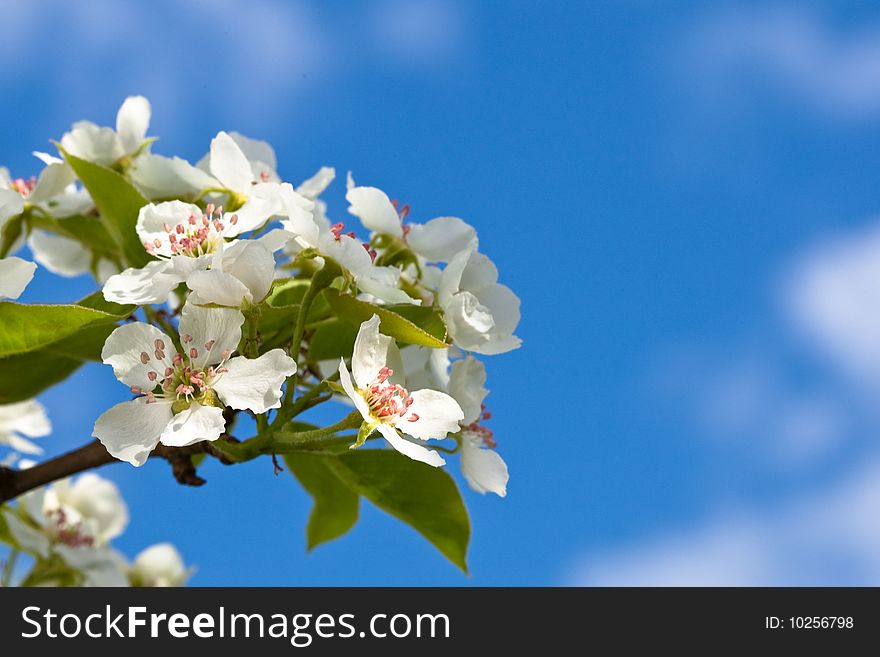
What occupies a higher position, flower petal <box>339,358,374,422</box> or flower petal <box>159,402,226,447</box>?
flower petal <box>339,358,374,422</box>

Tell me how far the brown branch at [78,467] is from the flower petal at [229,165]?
0.37 metres

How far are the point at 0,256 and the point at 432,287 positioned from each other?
0.71 metres

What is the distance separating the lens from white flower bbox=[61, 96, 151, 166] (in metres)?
1.69

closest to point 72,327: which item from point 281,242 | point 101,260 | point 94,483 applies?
point 281,242

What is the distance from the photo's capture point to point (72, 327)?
47.4 inches

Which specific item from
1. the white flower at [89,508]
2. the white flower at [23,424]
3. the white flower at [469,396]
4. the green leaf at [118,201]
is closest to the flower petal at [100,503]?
the white flower at [89,508]

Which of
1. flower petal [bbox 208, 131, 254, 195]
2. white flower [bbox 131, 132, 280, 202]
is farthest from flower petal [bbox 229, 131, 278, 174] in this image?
flower petal [bbox 208, 131, 254, 195]

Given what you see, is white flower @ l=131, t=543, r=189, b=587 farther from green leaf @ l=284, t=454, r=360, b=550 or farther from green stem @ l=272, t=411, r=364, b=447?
green stem @ l=272, t=411, r=364, b=447

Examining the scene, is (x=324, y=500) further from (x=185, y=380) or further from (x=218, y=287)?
(x=218, y=287)

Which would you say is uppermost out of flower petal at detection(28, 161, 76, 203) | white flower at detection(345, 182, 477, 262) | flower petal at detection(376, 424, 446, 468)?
flower petal at detection(28, 161, 76, 203)

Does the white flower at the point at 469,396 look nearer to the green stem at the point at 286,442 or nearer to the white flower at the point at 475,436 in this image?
the white flower at the point at 475,436

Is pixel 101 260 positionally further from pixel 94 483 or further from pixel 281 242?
pixel 281 242

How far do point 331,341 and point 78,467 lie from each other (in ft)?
1.34

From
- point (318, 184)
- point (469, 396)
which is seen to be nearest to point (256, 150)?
point (318, 184)
